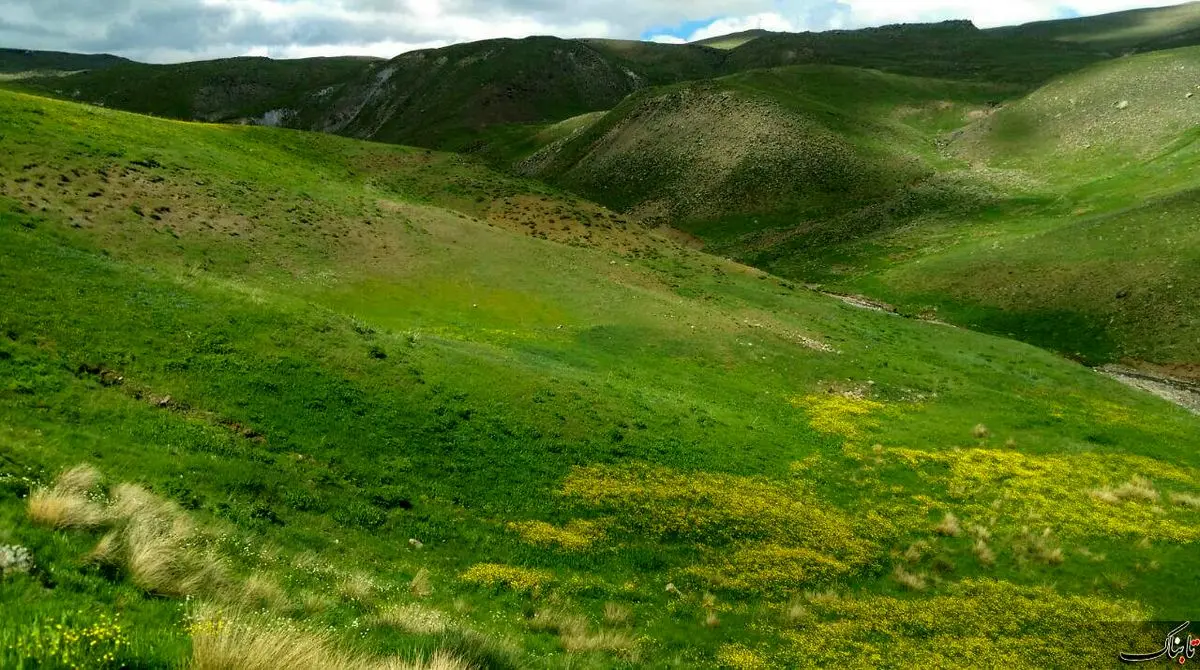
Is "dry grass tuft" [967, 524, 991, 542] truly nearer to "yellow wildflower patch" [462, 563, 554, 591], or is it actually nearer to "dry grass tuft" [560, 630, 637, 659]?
"dry grass tuft" [560, 630, 637, 659]

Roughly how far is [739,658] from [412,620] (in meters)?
9.14

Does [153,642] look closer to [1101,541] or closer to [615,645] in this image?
[615,645]

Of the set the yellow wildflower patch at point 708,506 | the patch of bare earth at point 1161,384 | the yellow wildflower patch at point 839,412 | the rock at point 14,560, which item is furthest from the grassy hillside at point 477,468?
the patch of bare earth at point 1161,384

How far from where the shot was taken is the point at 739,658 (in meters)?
16.9

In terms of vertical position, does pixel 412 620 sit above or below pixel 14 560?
below

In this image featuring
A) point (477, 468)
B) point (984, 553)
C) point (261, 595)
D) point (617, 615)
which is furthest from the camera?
point (984, 553)

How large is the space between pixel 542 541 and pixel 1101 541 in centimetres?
2282

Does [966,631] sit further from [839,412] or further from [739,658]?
[839,412]

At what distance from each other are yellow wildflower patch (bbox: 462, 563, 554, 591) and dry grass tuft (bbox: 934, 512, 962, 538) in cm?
1668

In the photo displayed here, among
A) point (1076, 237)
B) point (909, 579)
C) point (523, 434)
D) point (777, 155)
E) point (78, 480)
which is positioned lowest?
point (909, 579)

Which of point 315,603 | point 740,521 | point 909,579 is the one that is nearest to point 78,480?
point 315,603

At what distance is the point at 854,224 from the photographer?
98000 millimetres

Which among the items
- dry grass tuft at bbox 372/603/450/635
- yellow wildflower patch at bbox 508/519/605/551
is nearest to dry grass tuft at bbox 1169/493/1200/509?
yellow wildflower patch at bbox 508/519/605/551

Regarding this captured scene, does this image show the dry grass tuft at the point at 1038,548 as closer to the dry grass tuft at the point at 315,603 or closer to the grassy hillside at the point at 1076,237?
the dry grass tuft at the point at 315,603
